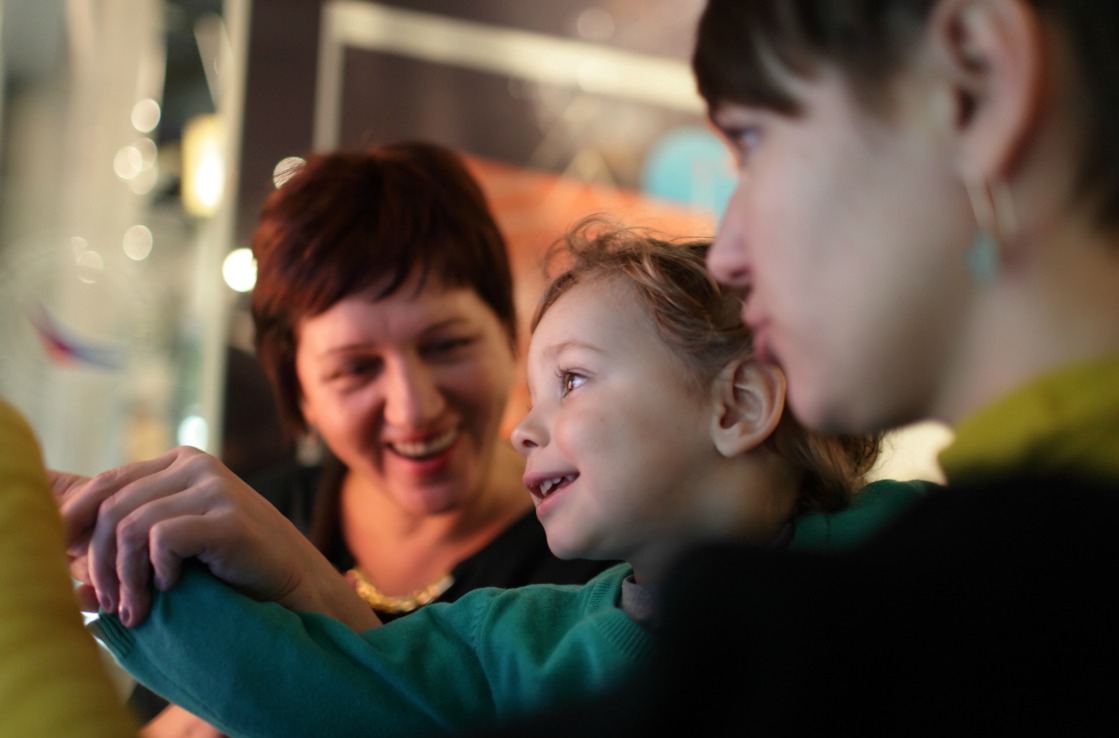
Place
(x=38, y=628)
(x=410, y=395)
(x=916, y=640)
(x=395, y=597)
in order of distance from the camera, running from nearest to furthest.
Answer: (x=916, y=640) → (x=38, y=628) → (x=395, y=597) → (x=410, y=395)

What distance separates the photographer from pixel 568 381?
0.96 m

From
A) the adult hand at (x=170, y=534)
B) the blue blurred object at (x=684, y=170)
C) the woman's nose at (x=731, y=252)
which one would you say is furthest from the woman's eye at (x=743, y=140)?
the blue blurred object at (x=684, y=170)

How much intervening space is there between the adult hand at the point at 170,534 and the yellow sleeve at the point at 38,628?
4.6 inches

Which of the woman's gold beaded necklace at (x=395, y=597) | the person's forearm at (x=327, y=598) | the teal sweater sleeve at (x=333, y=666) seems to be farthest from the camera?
the woman's gold beaded necklace at (x=395, y=597)

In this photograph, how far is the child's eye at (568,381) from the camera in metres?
0.95

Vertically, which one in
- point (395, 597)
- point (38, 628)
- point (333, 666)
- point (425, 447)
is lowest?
point (395, 597)

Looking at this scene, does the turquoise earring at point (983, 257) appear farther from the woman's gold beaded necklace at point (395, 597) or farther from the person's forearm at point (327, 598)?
the woman's gold beaded necklace at point (395, 597)

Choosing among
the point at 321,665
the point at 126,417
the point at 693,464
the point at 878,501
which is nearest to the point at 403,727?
the point at 321,665

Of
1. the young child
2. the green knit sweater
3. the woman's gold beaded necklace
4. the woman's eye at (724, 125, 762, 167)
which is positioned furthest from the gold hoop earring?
the woman's gold beaded necklace

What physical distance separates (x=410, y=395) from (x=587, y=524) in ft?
1.88

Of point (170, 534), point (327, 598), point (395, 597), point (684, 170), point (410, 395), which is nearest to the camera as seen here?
point (170, 534)

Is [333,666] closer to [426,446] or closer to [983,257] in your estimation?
[983,257]

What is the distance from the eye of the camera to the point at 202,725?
110 centimetres

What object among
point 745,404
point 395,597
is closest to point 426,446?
point 395,597
